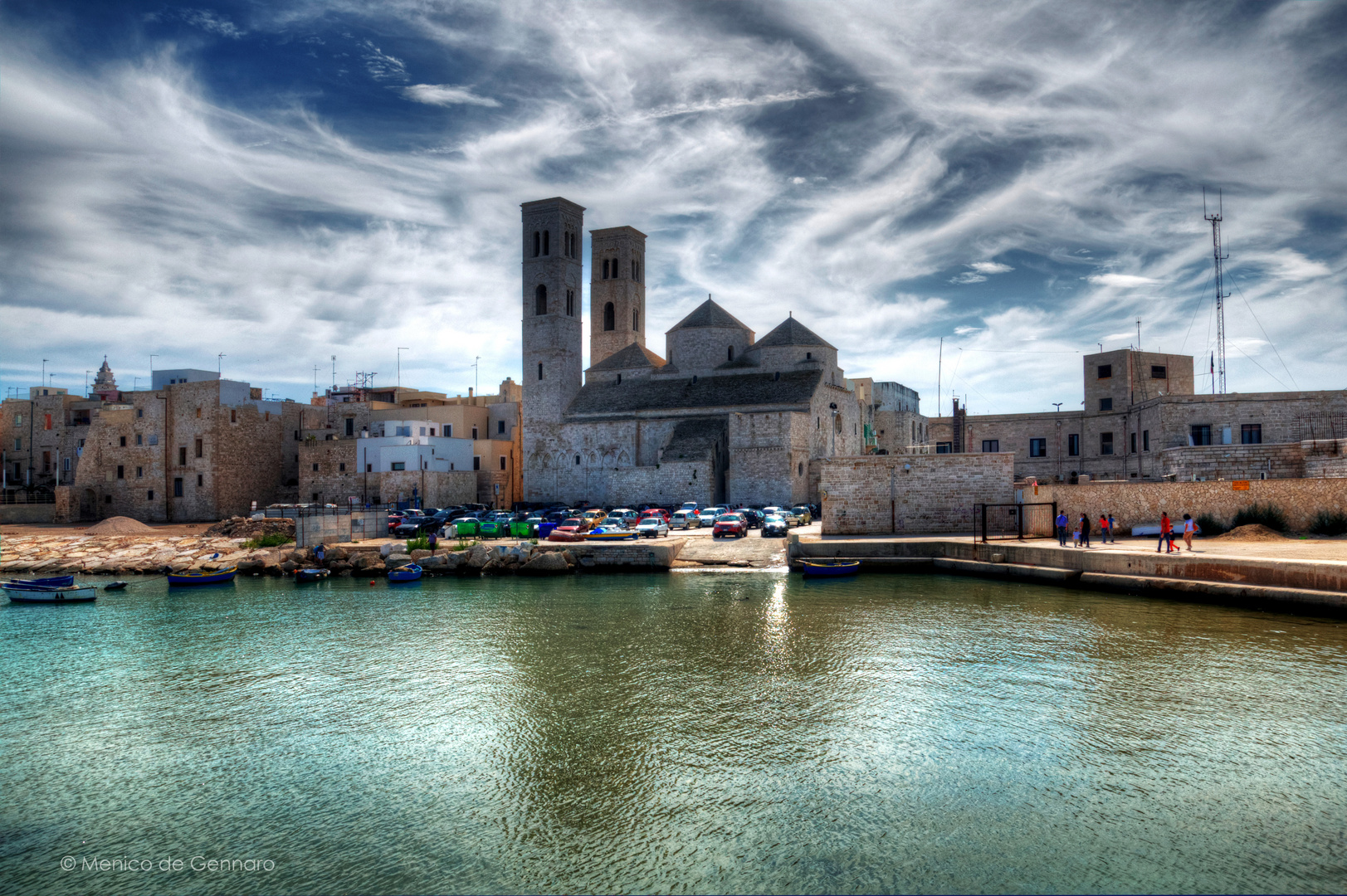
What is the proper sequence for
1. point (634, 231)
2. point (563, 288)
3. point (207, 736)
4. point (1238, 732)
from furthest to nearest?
point (634, 231) → point (563, 288) → point (207, 736) → point (1238, 732)

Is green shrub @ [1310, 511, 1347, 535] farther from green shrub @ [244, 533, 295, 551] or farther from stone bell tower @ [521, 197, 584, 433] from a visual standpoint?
stone bell tower @ [521, 197, 584, 433]

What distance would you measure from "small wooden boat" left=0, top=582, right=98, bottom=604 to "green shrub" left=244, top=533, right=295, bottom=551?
10169 millimetres

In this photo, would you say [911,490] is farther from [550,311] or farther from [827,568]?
[550,311]

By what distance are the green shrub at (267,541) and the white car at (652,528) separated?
1693 centimetres

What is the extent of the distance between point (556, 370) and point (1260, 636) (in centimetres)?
4754

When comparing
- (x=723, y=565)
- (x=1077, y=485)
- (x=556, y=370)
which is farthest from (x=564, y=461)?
(x=1077, y=485)

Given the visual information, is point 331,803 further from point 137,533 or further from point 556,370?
point 556,370

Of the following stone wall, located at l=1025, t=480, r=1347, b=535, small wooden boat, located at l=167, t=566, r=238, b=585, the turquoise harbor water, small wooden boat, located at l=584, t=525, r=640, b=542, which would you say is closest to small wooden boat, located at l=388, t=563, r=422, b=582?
small wooden boat, located at l=167, t=566, r=238, b=585

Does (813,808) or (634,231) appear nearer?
(813,808)

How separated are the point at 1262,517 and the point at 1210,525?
55.2 inches

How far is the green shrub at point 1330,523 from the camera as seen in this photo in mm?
24297

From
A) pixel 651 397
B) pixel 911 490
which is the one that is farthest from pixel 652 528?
pixel 651 397

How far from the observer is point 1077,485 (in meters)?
28.4

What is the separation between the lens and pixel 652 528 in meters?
36.7
